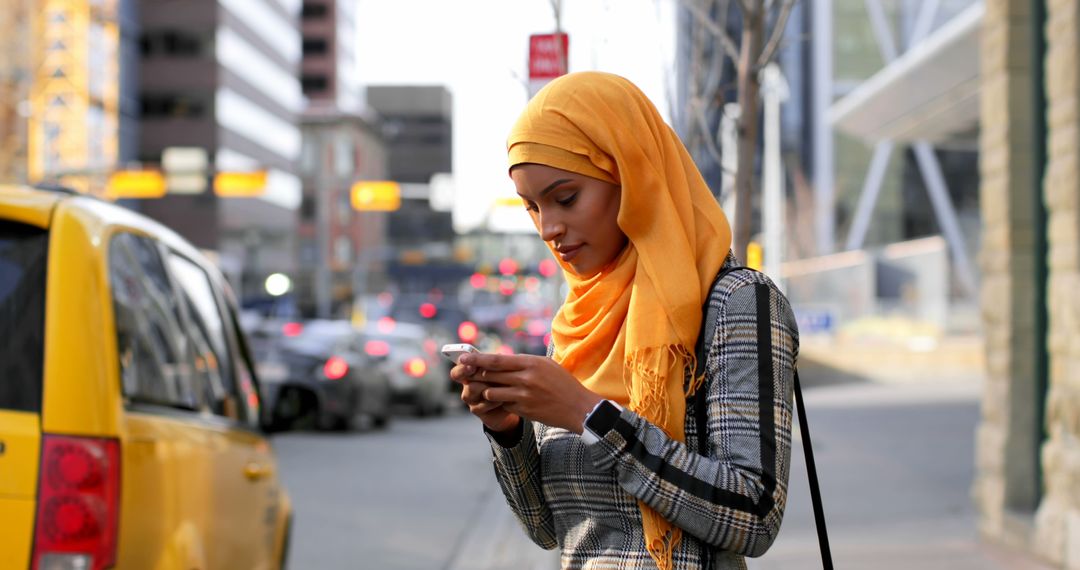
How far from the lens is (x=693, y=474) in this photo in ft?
6.97

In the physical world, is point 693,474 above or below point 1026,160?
below

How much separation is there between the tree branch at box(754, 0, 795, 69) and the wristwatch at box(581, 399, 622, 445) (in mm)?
3794

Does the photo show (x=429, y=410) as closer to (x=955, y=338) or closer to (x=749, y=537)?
(x=955, y=338)

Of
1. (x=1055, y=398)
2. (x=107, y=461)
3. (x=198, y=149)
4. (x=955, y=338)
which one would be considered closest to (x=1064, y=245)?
(x=1055, y=398)

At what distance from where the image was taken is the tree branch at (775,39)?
224 inches

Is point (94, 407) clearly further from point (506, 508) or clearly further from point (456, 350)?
point (506, 508)

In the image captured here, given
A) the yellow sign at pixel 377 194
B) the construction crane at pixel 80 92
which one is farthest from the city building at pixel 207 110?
the yellow sign at pixel 377 194

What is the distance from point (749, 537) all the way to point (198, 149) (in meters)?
76.3

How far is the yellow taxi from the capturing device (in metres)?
3.36

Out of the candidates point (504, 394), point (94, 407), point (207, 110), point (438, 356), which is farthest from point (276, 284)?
point (504, 394)

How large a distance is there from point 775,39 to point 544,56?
2.22 meters

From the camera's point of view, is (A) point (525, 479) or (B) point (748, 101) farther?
(B) point (748, 101)

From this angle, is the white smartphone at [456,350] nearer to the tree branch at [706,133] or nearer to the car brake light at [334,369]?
the tree branch at [706,133]

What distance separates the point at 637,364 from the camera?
2207mm
